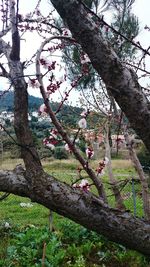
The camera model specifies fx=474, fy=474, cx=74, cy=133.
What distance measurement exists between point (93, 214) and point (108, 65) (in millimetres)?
798

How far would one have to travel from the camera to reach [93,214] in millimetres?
2467

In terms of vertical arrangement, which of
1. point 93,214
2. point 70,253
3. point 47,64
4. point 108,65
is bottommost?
point 70,253

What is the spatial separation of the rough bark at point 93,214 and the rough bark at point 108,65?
484 millimetres

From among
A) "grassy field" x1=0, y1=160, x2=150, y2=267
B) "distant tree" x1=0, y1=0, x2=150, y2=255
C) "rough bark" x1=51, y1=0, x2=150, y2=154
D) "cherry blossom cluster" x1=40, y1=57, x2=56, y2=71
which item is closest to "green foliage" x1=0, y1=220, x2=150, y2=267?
"grassy field" x1=0, y1=160, x2=150, y2=267

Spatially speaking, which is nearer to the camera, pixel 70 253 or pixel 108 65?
pixel 108 65

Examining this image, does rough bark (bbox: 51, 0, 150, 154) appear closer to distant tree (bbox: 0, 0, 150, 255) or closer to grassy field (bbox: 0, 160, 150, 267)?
Answer: distant tree (bbox: 0, 0, 150, 255)

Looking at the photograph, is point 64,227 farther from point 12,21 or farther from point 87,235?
point 12,21

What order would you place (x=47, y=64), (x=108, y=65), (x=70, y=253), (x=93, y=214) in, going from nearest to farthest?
(x=108, y=65), (x=93, y=214), (x=47, y=64), (x=70, y=253)

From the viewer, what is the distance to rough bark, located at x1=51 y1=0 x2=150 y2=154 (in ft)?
6.79

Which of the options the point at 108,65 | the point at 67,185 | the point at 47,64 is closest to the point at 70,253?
the point at 47,64

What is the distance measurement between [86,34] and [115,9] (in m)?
8.02

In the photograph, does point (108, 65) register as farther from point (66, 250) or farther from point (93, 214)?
point (66, 250)

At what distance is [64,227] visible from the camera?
24.8ft

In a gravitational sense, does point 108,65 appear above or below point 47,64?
below
